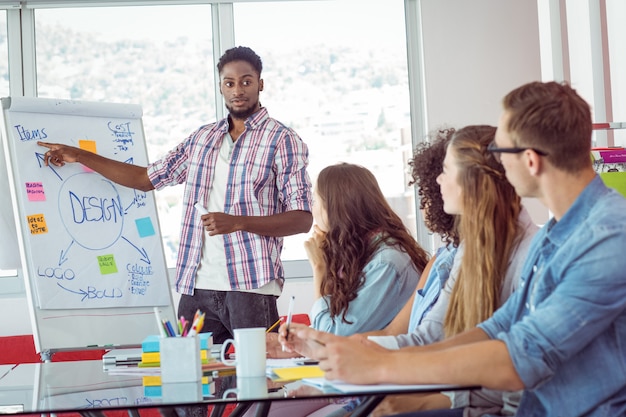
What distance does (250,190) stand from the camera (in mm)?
2922

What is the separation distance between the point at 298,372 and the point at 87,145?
179 centimetres

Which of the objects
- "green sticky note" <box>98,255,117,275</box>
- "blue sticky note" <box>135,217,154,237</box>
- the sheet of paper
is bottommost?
the sheet of paper

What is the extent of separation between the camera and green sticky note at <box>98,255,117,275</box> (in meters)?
3.03

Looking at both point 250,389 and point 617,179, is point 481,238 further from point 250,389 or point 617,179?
point 617,179

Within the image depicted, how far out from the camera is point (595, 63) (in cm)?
344

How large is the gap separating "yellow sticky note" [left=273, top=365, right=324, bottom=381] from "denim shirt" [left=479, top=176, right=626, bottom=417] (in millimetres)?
442

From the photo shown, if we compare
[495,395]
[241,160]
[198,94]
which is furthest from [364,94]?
[495,395]

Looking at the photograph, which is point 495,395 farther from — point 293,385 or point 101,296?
point 101,296

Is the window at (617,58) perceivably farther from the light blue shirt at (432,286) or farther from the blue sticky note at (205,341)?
the blue sticky note at (205,341)

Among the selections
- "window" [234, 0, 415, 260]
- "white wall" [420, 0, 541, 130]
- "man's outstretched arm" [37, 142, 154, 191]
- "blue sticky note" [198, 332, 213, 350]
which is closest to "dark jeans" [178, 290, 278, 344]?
"man's outstretched arm" [37, 142, 154, 191]

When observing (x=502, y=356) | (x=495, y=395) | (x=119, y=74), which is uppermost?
(x=119, y=74)

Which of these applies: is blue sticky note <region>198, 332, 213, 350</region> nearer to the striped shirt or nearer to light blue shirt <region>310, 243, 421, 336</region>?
light blue shirt <region>310, 243, 421, 336</region>

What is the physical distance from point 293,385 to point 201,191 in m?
1.57

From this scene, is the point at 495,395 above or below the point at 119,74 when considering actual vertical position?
below
